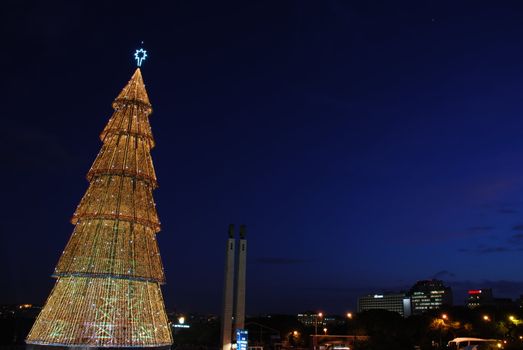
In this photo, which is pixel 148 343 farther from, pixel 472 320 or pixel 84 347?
pixel 472 320

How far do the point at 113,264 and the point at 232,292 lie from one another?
35.5m

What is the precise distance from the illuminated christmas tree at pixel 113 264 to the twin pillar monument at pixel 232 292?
103ft

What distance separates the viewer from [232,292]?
197 ft

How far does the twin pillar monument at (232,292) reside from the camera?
5831 cm

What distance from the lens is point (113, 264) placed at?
86.7ft

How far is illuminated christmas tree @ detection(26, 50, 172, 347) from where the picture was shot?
25688mm

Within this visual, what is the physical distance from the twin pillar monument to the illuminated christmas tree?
103 feet

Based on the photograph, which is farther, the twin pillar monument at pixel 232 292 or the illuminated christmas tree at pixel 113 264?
the twin pillar monument at pixel 232 292

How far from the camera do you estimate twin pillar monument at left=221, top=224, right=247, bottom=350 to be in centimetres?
5831

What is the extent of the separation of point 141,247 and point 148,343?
548cm

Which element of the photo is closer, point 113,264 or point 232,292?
point 113,264

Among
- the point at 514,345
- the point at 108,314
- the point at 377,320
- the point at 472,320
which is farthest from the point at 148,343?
the point at 472,320

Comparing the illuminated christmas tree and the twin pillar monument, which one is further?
the twin pillar monument

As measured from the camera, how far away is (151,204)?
1161 inches
